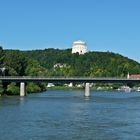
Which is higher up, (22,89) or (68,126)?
(22,89)

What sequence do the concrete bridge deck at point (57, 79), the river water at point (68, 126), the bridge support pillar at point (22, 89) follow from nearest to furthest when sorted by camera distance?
the river water at point (68, 126) < the concrete bridge deck at point (57, 79) < the bridge support pillar at point (22, 89)

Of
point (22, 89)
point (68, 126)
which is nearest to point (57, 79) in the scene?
point (22, 89)

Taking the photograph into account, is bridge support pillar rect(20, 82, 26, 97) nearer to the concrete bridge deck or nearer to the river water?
the concrete bridge deck

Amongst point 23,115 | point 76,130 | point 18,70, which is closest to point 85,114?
point 23,115

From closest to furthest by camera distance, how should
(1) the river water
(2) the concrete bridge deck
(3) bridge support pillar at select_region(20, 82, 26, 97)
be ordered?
1. (1) the river water
2. (2) the concrete bridge deck
3. (3) bridge support pillar at select_region(20, 82, 26, 97)

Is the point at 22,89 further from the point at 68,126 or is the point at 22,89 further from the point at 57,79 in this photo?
the point at 68,126

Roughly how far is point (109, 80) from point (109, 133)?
3532 inches

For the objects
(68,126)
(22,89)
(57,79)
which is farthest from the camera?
(57,79)

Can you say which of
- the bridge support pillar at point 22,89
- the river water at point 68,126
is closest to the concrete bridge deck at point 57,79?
the bridge support pillar at point 22,89

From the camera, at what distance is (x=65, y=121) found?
68.4 meters

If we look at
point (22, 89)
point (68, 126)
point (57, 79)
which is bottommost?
point (68, 126)

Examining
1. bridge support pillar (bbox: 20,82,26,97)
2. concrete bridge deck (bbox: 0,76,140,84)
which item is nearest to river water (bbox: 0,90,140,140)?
concrete bridge deck (bbox: 0,76,140,84)

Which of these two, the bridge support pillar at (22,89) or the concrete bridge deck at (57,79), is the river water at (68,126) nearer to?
the concrete bridge deck at (57,79)

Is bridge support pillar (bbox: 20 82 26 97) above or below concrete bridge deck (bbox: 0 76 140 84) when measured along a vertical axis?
below
